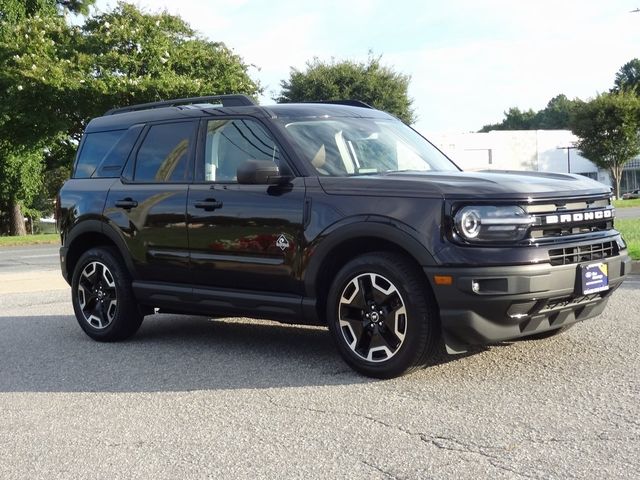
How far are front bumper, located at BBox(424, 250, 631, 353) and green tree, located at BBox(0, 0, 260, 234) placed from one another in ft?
81.1

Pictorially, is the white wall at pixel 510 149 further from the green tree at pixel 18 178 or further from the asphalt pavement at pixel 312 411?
the asphalt pavement at pixel 312 411

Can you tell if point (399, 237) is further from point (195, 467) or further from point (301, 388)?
point (195, 467)

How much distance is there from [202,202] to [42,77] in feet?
76.9

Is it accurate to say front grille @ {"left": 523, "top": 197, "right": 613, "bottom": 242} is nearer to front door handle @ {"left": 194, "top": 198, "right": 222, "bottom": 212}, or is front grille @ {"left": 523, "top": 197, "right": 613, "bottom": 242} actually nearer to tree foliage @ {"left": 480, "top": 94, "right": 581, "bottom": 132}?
front door handle @ {"left": 194, "top": 198, "right": 222, "bottom": 212}

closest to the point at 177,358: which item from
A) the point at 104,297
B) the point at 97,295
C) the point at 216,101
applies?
the point at 104,297

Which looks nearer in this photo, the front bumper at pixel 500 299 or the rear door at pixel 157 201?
the front bumper at pixel 500 299

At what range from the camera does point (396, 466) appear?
3578 mm

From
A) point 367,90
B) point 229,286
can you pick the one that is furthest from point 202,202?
point 367,90

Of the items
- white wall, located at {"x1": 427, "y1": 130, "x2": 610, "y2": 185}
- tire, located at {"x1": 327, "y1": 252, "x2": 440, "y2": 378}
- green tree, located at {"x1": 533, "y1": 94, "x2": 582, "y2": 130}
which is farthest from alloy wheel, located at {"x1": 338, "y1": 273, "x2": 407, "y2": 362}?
green tree, located at {"x1": 533, "y1": 94, "x2": 582, "y2": 130}

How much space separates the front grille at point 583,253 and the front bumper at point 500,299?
5cm

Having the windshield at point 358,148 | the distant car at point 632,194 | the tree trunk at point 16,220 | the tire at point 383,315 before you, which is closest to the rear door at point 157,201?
the windshield at point 358,148

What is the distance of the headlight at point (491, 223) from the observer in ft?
15.4

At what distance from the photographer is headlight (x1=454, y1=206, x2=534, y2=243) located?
4691 millimetres

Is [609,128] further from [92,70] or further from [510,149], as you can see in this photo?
[92,70]
